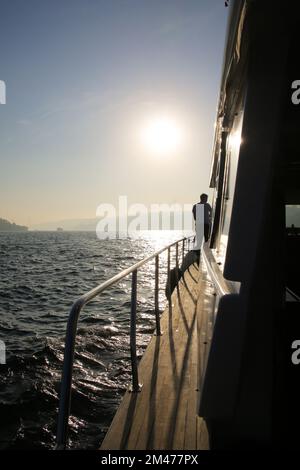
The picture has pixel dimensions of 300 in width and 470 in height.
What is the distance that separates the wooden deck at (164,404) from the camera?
8.57 ft

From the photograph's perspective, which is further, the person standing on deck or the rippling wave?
the person standing on deck

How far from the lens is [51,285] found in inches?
765

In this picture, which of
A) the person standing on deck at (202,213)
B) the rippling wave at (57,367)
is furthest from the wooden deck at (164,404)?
the person standing on deck at (202,213)

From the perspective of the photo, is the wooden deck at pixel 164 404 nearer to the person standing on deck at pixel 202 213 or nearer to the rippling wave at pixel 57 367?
the rippling wave at pixel 57 367

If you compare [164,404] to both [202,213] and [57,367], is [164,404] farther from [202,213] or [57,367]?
[202,213]

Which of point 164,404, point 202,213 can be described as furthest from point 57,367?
point 202,213

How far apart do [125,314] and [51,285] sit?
9514 mm

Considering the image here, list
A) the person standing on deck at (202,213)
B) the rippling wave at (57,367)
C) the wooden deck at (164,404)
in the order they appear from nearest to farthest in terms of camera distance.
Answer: the wooden deck at (164,404) < the rippling wave at (57,367) < the person standing on deck at (202,213)

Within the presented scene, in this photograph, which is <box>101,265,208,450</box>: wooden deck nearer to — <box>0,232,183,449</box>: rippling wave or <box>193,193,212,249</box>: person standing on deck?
<box>0,232,183,449</box>: rippling wave

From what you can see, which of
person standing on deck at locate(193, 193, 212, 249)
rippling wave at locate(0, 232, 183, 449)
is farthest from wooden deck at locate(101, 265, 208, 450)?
person standing on deck at locate(193, 193, 212, 249)

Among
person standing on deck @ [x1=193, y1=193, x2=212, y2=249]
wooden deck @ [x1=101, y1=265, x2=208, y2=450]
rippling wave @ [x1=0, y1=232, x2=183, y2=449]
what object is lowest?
rippling wave @ [x1=0, y1=232, x2=183, y2=449]

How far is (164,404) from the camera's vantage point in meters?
3.18

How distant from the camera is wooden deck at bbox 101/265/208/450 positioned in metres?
2.61

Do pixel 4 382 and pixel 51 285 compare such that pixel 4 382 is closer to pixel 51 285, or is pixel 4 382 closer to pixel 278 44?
pixel 278 44
